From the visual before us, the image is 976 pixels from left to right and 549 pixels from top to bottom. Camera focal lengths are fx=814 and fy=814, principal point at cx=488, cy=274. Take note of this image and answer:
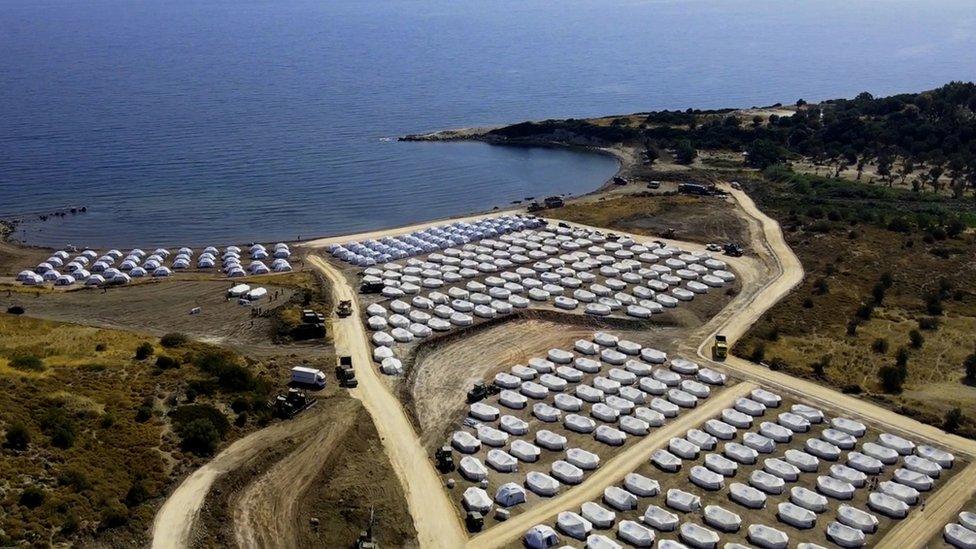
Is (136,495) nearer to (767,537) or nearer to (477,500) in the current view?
(477,500)

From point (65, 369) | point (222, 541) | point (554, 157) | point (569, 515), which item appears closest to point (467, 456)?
point (569, 515)

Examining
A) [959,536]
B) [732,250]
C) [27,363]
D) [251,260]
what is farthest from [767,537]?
[251,260]

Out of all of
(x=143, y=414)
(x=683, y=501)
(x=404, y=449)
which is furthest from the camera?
(x=404, y=449)

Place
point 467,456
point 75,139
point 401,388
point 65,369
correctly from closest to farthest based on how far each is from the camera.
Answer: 1. point 467,456
2. point 65,369
3. point 401,388
4. point 75,139

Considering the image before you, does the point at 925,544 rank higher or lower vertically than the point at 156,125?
lower

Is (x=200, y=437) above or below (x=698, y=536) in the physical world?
above

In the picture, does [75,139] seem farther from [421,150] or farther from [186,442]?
[186,442]

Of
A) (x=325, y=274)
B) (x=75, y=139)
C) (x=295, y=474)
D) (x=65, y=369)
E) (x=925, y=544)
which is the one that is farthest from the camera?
(x=75, y=139)

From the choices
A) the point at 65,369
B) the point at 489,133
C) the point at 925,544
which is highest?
the point at 489,133
